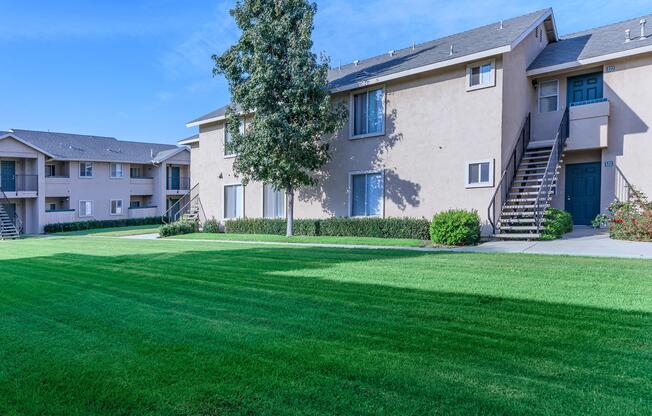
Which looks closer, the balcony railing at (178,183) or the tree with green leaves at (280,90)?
the tree with green leaves at (280,90)

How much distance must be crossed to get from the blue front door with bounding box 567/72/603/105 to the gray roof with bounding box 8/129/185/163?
33.2 meters

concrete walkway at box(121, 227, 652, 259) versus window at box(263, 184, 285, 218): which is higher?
window at box(263, 184, 285, 218)

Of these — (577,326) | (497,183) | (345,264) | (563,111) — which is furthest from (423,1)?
(577,326)

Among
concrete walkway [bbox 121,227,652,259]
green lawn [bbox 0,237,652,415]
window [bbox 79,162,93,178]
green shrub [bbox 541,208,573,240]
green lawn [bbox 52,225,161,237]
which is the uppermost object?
window [bbox 79,162,93,178]

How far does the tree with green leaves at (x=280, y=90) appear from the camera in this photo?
54.3ft

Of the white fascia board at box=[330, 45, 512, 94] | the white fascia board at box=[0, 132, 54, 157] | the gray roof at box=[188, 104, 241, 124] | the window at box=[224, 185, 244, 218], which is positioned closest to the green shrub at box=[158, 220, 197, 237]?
the window at box=[224, 185, 244, 218]

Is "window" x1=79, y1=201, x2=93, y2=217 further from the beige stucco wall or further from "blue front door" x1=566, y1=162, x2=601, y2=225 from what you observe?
"blue front door" x1=566, y1=162, x2=601, y2=225

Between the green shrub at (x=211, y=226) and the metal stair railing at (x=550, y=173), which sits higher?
the metal stair railing at (x=550, y=173)

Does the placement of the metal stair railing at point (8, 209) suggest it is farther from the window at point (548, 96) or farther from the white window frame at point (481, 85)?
the window at point (548, 96)

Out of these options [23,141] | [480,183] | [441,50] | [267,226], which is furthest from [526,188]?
[23,141]

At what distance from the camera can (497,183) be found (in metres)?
14.6

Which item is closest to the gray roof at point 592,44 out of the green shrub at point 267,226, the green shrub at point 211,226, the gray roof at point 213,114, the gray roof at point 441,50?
the gray roof at point 441,50

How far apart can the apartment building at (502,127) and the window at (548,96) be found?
35 mm

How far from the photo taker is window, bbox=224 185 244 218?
22.7 m
